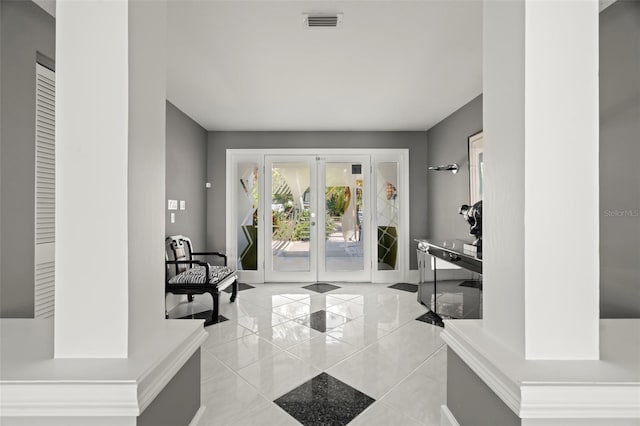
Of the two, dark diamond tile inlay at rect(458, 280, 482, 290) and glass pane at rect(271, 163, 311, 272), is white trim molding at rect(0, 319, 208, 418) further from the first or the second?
glass pane at rect(271, 163, 311, 272)

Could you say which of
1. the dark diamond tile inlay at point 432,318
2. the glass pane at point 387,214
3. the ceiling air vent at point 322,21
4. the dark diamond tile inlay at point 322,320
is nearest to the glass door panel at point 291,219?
the glass pane at point 387,214

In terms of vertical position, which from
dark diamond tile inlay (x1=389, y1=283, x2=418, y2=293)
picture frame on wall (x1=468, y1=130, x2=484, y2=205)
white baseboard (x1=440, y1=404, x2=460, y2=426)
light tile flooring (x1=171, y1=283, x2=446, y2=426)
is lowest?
dark diamond tile inlay (x1=389, y1=283, x2=418, y2=293)

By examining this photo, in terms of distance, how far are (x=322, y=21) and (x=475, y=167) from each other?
8.02ft

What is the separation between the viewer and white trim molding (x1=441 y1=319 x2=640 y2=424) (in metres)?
0.75

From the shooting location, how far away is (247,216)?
4766 millimetres

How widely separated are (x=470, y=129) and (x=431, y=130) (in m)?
1.16

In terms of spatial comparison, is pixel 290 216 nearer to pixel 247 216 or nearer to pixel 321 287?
pixel 247 216

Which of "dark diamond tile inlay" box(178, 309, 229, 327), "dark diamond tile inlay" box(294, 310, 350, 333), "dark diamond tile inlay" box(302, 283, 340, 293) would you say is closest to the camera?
"dark diamond tile inlay" box(294, 310, 350, 333)

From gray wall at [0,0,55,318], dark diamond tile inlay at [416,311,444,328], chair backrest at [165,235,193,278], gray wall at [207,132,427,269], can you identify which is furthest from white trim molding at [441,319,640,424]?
gray wall at [207,132,427,269]

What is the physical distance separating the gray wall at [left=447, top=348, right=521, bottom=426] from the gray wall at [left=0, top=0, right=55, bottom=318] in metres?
2.37

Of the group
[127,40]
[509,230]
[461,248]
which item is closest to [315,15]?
[127,40]

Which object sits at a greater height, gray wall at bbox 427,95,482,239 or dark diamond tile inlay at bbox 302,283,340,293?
gray wall at bbox 427,95,482,239

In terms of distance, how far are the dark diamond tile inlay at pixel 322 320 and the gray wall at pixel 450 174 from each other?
1.98m

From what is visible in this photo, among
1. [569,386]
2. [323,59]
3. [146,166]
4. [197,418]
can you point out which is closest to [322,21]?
[323,59]
